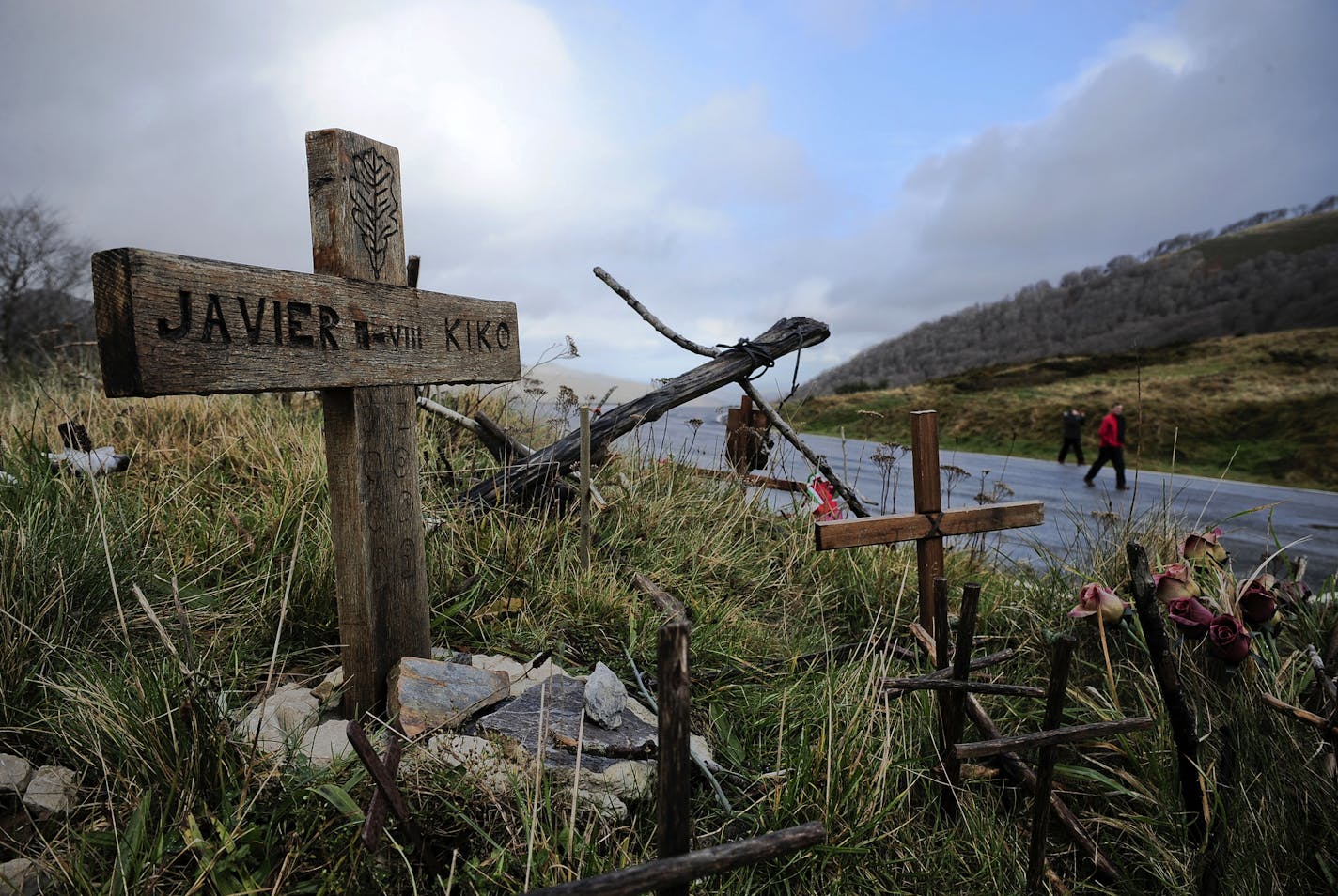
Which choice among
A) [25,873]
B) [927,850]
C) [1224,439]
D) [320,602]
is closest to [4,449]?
[320,602]

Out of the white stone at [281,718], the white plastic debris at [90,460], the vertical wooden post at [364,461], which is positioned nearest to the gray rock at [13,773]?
the white stone at [281,718]

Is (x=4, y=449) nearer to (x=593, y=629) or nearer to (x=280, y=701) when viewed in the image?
(x=280, y=701)

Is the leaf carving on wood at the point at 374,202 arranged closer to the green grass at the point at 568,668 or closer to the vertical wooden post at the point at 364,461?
the vertical wooden post at the point at 364,461

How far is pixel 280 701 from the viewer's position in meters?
2.33

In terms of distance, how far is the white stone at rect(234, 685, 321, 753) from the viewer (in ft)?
6.53

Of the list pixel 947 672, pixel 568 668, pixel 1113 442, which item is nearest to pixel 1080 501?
pixel 1113 442

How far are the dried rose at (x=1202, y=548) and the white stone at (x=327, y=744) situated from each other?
325 cm

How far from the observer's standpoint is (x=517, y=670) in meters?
2.71

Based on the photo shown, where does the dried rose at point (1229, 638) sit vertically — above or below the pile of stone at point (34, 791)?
above

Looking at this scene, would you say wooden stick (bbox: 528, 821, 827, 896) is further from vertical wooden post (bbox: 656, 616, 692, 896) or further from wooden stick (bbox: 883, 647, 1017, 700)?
wooden stick (bbox: 883, 647, 1017, 700)

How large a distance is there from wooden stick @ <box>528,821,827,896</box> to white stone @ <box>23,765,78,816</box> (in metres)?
1.51

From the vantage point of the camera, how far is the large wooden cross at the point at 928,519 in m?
3.42

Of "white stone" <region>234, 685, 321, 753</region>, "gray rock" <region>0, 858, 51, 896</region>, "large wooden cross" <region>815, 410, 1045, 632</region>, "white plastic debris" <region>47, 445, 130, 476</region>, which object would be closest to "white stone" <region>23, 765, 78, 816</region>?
"gray rock" <region>0, 858, 51, 896</region>

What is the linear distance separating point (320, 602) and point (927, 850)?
2.43 meters
